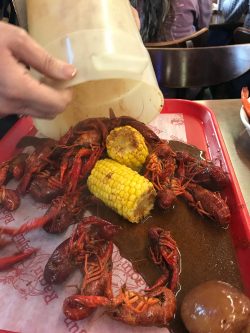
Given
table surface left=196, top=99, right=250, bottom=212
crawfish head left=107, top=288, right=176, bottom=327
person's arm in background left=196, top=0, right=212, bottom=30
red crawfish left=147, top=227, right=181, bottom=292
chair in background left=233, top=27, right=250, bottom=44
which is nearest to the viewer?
crawfish head left=107, top=288, right=176, bottom=327

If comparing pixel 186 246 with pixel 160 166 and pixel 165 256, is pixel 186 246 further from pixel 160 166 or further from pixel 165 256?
pixel 160 166

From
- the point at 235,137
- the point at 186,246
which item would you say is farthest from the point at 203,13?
the point at 186,246

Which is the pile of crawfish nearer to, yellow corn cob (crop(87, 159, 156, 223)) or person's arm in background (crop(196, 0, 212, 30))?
yellow corn cob (crop(87, 159, 156, 223))

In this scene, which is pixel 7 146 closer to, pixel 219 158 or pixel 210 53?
pixel 219 158

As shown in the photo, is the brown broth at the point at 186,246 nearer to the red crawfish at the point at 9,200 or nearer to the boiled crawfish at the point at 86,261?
the boiled crawfish at the point at 86,261

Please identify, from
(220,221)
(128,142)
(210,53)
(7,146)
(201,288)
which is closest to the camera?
(201,288)

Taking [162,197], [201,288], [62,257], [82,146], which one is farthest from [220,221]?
[82,146]

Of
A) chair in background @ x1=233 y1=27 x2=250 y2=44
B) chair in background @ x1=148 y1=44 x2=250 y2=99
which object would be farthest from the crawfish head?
chair in background @ x1=233 y1=27 x2=250 y2=44

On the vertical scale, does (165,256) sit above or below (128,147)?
below
